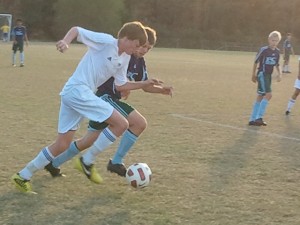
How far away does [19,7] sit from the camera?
71625mm

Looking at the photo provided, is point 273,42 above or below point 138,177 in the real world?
above

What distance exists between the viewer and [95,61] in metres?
5.23

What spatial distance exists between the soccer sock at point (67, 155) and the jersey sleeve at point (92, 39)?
104cm

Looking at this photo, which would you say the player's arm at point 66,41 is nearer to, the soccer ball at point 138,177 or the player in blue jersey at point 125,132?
the player in blue jersey at point 125,132

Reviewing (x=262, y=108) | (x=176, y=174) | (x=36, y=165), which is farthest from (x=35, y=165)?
(x=262, y=108)

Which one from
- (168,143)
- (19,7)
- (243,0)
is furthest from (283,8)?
(168,143)

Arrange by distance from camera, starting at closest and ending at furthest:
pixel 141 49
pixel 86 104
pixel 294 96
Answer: pixel 86 104
pixel 141 49
pixel 294 96

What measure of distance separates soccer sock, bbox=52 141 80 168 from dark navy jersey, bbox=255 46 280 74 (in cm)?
571

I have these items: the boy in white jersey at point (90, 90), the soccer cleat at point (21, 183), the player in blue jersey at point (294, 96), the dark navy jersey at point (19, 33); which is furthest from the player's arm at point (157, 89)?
the dark navy jersey at point (19, 33)

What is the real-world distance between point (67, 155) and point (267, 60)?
5.83 meters

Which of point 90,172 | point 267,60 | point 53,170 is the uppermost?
point 267,60

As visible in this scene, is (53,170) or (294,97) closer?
(53,170)

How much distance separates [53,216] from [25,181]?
28.4 inches

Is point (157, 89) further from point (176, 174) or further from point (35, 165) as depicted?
point (35, 165)
